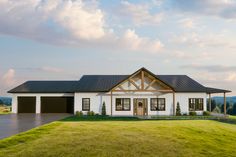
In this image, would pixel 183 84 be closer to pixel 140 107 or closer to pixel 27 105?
pixel 140 107

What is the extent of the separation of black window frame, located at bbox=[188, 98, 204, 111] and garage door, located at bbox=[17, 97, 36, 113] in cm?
2022

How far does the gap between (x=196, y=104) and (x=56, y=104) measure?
18.1m

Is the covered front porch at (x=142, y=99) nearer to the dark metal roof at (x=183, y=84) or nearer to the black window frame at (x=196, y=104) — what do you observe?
the dark metal roof at (x=183, y=84)

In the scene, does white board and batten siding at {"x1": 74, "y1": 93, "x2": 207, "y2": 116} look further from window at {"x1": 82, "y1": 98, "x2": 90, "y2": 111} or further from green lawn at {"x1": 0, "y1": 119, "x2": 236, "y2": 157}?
green lawn at {"x1": 0, "y1": 119, "x2": 236, "y2": 157}

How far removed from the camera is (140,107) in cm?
3606

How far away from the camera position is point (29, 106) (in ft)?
132

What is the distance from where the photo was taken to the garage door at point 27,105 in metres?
40.1

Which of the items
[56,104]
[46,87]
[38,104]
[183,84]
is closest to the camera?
[183,84]

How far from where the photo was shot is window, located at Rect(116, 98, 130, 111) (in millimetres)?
35875

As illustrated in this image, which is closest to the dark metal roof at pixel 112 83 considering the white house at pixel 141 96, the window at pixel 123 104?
the white house at pixel 141 96

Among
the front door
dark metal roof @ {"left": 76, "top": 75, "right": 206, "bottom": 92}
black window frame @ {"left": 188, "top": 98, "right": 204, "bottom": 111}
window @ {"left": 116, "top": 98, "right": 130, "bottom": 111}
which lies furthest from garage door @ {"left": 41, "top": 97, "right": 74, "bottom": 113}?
black window frame @ {"left": 188, "top": 98, "right": 204, "bottom": 111}

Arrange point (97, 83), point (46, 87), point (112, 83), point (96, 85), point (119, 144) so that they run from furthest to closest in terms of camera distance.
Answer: point (46, 87), point (112, 83), point (97, 83), point (96, 85), point (119, 144)

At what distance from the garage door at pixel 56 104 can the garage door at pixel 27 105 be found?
119cm

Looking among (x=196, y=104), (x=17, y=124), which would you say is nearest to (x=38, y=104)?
(x=17, y=124)
